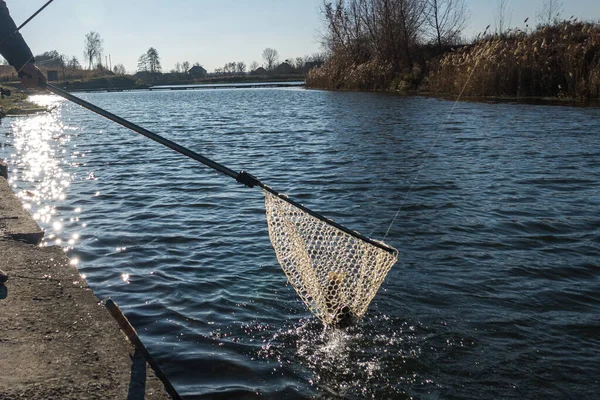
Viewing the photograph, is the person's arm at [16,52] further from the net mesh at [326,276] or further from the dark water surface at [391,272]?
the net mesh at [326,276]

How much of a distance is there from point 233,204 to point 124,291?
397 cm

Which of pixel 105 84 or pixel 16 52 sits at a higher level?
pixel 105 84

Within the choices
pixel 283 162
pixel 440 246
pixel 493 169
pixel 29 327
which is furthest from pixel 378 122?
pixel 29 327

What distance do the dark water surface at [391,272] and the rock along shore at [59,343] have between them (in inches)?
27.9

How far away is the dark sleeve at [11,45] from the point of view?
15.2 ft

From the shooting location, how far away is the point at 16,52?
4828 millimetres

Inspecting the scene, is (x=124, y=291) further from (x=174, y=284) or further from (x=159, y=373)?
(x=159, y=373)

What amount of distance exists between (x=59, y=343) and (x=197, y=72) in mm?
174382

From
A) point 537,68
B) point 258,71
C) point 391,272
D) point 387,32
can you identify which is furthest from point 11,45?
point 258,71

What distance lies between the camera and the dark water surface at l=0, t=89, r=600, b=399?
430 cm

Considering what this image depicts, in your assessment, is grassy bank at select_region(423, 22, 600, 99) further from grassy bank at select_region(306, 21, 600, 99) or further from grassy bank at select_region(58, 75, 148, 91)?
grassy bank at select_region(58, 75, 148, 91)

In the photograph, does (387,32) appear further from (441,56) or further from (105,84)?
(105,84)

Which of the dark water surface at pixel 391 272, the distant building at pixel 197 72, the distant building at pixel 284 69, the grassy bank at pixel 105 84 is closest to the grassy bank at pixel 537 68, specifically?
the dark water surface at pixel 391 272

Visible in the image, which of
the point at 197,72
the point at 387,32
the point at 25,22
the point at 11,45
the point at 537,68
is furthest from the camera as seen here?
the point at 197,72
